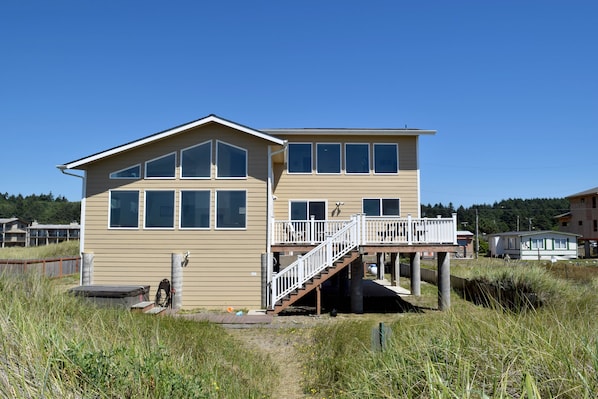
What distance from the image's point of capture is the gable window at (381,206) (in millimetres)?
16297

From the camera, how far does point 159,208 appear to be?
1429cm

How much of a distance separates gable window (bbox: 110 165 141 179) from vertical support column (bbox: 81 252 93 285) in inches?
112

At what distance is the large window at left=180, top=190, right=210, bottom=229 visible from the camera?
14156 millimetres

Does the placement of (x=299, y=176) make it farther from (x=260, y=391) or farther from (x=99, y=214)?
(x=260, y=391)

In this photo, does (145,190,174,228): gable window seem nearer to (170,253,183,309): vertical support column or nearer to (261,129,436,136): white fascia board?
(170,253,183,309): vertical support column

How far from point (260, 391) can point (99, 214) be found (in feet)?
36.1

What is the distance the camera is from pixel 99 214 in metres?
14.3

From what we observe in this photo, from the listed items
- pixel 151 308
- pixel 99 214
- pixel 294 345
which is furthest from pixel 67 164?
pixel 294 345

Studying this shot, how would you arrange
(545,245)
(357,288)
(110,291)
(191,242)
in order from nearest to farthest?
(110,291) < (357,288) < (191,242) < (545,245)

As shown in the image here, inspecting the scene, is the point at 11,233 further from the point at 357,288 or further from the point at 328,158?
the point at 357,288

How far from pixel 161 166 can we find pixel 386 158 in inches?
340

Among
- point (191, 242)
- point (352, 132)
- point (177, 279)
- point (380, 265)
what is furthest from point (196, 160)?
point (380, 265)

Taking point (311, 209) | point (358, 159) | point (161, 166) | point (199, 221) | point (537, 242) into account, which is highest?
point (358, 159)

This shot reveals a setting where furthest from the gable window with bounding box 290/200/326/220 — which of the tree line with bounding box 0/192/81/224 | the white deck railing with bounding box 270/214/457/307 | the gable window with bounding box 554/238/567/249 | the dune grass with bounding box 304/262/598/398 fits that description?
the tree line with bounding box 0/192/81/224
